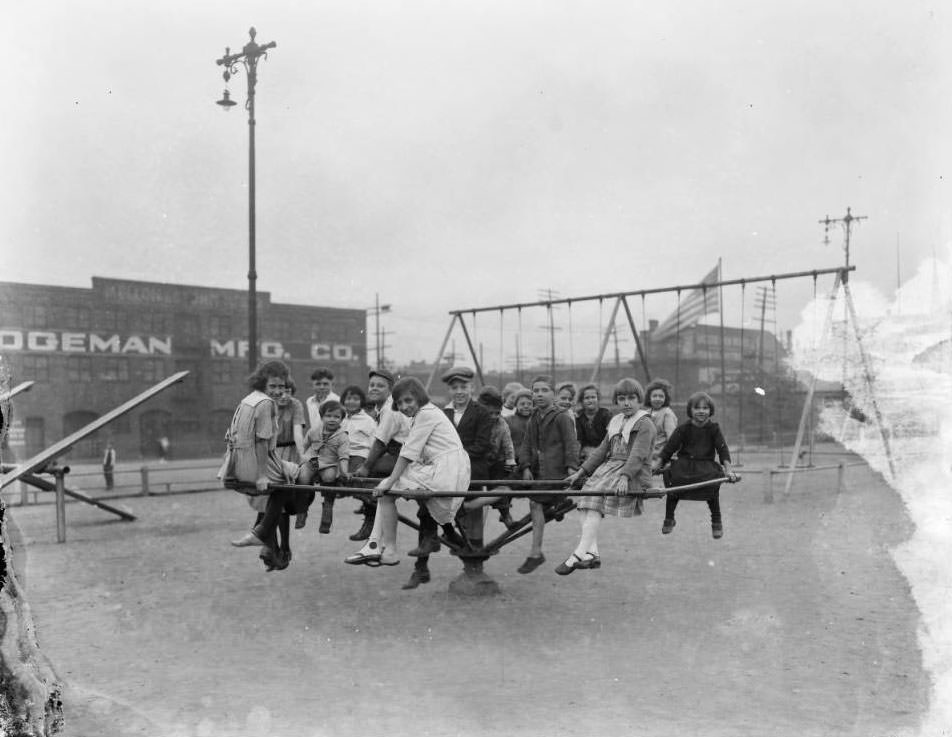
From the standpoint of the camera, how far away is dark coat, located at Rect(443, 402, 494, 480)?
25.6 ft

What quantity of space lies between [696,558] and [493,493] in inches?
197

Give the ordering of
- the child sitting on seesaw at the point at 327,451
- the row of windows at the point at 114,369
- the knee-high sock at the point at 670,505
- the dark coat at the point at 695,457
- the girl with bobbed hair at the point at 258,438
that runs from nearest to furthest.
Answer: the girl with bobbed hair at the point at 258,438 → the dark coat at the point at 695,457 → the knee-high sock at the point at 670,505 → the child sitting on seesaw at the point at 327,451 → the row of windows at the point at 114,369

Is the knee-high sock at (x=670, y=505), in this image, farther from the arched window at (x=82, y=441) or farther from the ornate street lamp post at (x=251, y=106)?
the arched window at (x=82, y=441)

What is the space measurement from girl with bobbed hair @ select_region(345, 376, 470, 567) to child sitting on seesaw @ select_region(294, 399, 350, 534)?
84cm

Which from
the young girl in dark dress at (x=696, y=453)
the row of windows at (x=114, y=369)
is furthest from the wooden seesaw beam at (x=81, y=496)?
the row of windows at (x=114, y=369)

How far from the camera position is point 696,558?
1020cm

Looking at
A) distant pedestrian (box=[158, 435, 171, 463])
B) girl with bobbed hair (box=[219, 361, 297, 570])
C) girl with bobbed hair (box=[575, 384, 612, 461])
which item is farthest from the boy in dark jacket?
distant pedestrian (box=[158, 435, 171, 463])

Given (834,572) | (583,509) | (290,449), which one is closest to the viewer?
(583,509)

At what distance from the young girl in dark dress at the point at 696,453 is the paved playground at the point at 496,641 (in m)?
1.06

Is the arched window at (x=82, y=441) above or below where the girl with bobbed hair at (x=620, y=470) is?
below

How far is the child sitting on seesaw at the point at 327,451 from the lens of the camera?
7.38 m

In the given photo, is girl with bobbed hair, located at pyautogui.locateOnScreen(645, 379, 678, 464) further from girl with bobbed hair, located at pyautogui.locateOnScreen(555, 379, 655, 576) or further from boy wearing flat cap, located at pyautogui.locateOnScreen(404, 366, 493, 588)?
boy wearing flat cap, located at pyautogui.locateOnScreen(404, 366, 493, 588)

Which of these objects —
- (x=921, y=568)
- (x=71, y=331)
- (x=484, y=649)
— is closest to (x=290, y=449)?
(x=484, y=649)

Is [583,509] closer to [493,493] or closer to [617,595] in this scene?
[493,493]
